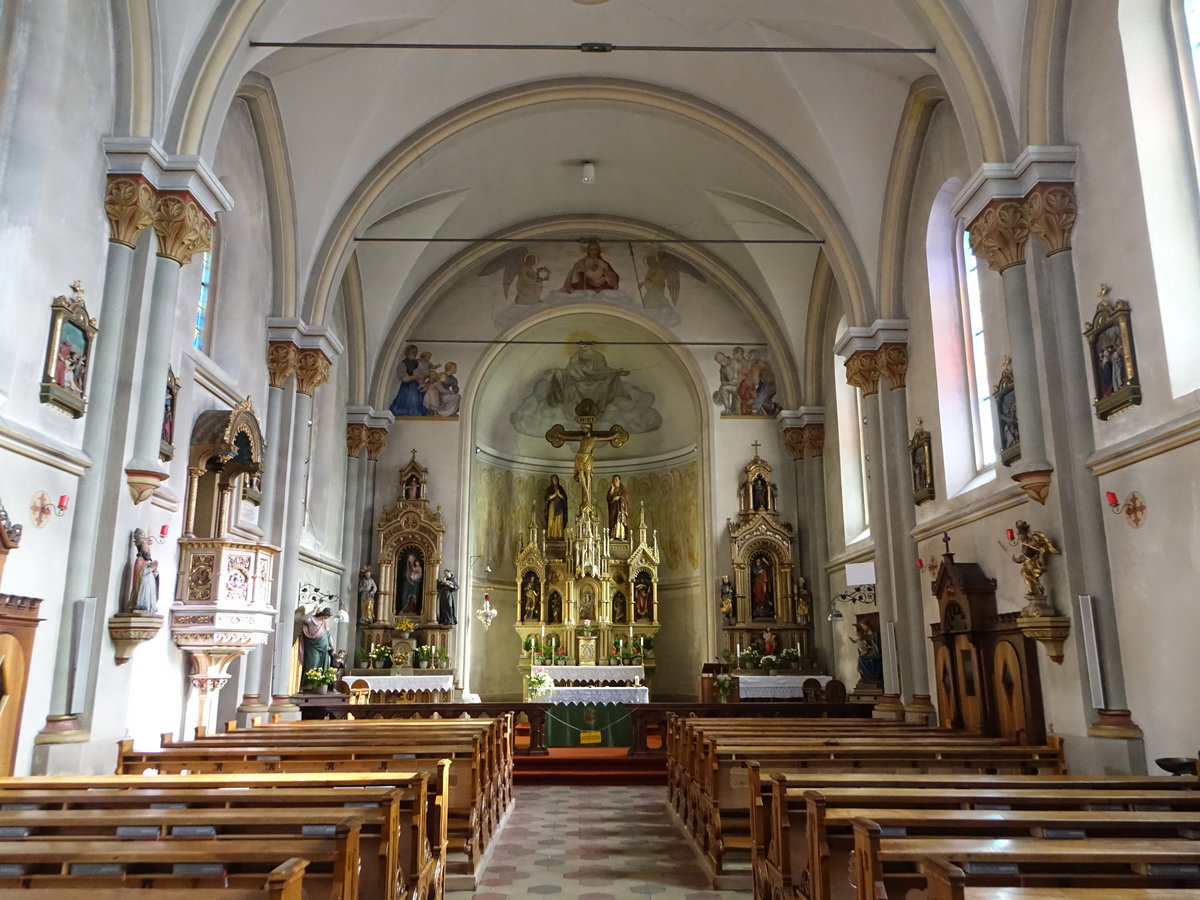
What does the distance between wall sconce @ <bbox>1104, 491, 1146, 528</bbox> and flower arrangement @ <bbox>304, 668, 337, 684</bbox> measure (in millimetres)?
12091

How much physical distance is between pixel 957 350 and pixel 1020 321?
3.21 metres

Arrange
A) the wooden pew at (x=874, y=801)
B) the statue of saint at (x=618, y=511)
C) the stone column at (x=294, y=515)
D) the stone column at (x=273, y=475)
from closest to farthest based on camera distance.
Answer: the wooden pew at (x=874, y=801), the stone column at (x=273, y=475), the stone column at (x=294, y=515), the statue of saint at (x=618, y=511)

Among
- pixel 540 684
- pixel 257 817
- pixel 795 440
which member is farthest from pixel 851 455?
pixel 257 817

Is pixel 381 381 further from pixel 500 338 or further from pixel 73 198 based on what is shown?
pixel 73 198

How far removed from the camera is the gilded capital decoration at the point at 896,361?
14078 mm

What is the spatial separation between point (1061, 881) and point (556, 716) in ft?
39.3

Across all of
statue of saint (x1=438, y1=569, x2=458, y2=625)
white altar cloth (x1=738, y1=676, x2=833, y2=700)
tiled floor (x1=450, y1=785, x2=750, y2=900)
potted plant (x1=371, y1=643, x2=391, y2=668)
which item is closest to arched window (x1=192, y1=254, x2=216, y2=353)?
tiled floor (x1=450, y1=785, x2=750, y2=900)

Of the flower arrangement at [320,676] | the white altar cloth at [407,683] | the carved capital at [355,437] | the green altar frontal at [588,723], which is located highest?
the carved capital at [355,437]

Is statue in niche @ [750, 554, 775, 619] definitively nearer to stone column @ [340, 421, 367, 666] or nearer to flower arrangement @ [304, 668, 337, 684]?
stone column @ [340, 421, 367, 666]

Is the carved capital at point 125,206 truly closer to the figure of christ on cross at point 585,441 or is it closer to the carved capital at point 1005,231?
the carved capital at point 1005,231

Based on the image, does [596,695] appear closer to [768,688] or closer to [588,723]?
[588,723]

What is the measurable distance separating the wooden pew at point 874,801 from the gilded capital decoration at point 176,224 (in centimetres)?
758

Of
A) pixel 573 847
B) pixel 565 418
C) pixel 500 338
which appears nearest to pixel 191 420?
pixel 573 847

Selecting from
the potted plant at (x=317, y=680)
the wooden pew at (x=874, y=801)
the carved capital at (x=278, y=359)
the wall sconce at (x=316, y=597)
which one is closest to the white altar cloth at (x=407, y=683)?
the wall sconce at (x=316, y=597)
